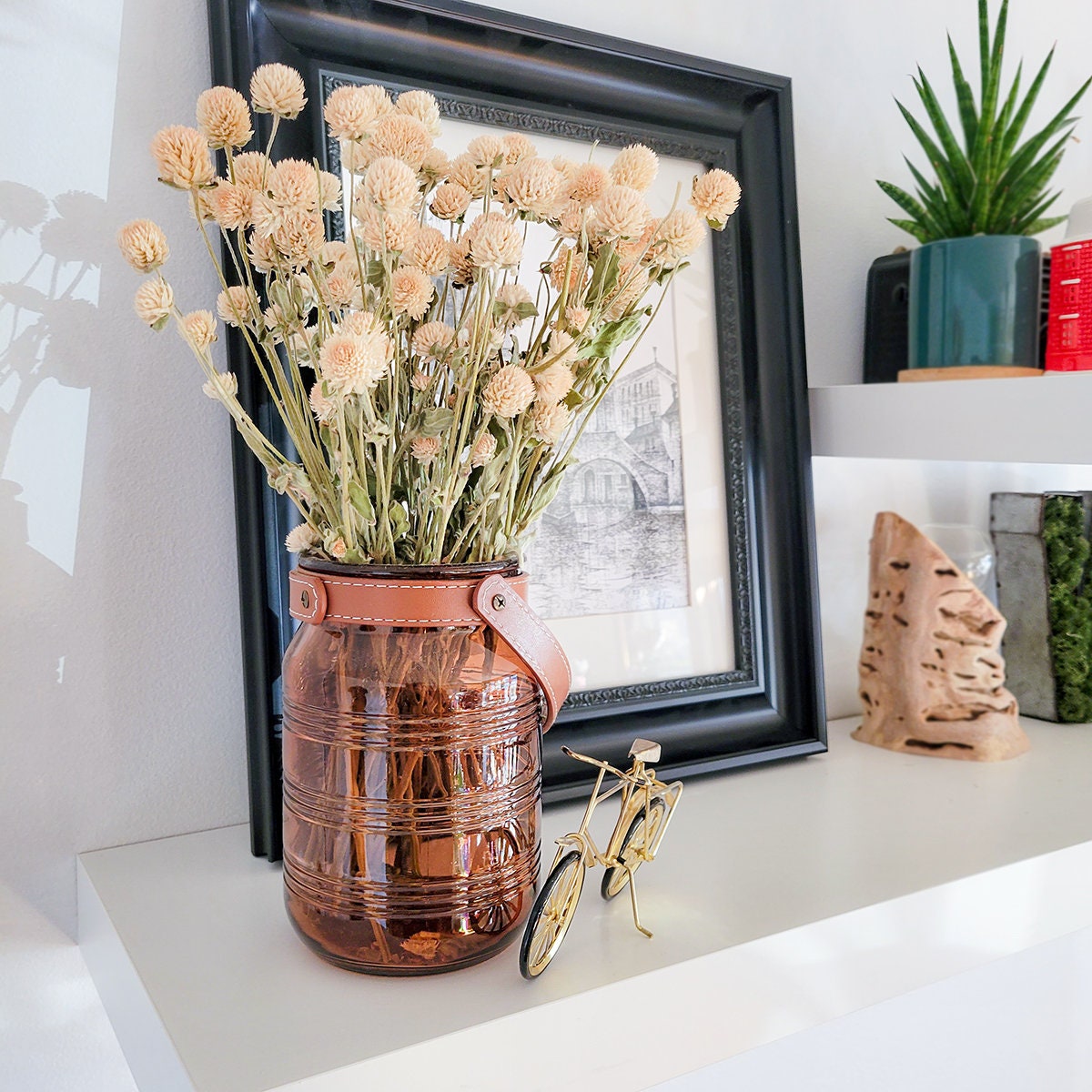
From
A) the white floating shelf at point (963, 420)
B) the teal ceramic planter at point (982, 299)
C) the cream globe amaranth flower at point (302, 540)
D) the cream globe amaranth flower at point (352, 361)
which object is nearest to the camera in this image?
the cream globe amaranth flower at point (352, 361)

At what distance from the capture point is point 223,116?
443 mm

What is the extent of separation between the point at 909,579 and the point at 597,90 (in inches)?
17.5

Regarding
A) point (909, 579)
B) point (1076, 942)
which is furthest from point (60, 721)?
point (1076, 942)

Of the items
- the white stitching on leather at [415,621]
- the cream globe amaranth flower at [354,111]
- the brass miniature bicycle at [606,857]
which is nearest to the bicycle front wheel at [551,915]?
the brass miniature bicycle at [606,857]

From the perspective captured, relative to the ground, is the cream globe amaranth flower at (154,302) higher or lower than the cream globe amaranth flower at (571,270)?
lower

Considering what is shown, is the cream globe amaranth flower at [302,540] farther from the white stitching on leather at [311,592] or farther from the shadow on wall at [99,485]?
the shadow on wall at [99,485]

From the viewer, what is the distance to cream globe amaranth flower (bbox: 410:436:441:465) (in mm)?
469

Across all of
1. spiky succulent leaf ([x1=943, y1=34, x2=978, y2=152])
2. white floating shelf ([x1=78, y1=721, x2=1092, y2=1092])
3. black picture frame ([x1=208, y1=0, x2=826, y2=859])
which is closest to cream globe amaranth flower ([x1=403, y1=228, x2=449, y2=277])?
black picture frame ([x1=208, y1=0, x2=826, y2=859])

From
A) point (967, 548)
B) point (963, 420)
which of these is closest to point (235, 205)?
point (963, 420)

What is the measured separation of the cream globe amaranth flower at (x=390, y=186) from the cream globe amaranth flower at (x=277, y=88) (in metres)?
0.08

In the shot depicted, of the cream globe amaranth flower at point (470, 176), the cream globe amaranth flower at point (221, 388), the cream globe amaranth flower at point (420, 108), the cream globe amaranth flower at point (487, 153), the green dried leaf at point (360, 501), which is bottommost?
the green dried leaf at point (360, 501)

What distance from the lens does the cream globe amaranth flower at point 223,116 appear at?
443mm

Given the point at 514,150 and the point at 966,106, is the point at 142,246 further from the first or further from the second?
the point at 966,106

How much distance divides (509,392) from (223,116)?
6.7 inches
